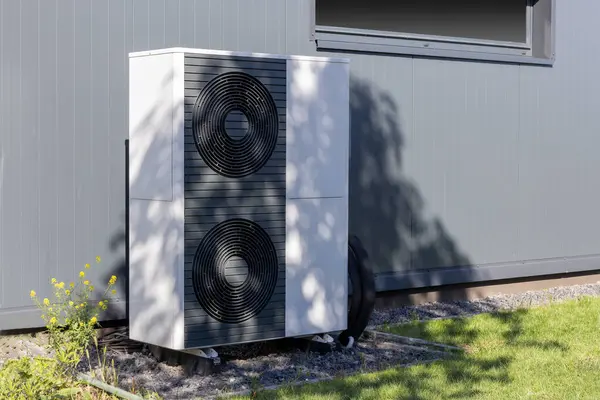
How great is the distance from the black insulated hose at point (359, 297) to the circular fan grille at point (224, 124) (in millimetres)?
1237

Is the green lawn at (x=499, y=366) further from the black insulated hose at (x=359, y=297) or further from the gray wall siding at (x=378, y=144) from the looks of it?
the gray wall siding at (x=378, y=144)

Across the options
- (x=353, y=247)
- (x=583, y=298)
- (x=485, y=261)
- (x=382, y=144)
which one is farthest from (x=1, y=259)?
(x=583, y=298)

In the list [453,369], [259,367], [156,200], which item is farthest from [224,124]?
[453,369]

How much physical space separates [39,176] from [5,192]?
0.90 feet

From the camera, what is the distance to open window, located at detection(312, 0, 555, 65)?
30.6 ft

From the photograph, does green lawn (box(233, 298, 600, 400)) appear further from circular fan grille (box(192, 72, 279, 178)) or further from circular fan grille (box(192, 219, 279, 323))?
circular fan grille (box(192, 72, 279, 178))

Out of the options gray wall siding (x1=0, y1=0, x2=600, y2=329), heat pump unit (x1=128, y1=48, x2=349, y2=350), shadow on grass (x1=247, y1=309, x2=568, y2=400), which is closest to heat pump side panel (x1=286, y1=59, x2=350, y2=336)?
heat pump unit (x1=128, y1=48, x2=349, y2=350)

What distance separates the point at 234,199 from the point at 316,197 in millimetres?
710

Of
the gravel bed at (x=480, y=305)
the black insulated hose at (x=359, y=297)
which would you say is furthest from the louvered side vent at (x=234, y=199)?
the gravel bed at (x=480, y=305)

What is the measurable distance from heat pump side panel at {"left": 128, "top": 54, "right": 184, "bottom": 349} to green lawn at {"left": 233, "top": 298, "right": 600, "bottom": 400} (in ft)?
3.29

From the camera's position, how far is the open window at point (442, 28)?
30.6 feet

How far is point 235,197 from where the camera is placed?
22.6ft

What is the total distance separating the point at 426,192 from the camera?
9711mm

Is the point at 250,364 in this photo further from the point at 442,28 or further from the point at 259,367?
the point at 442,28
